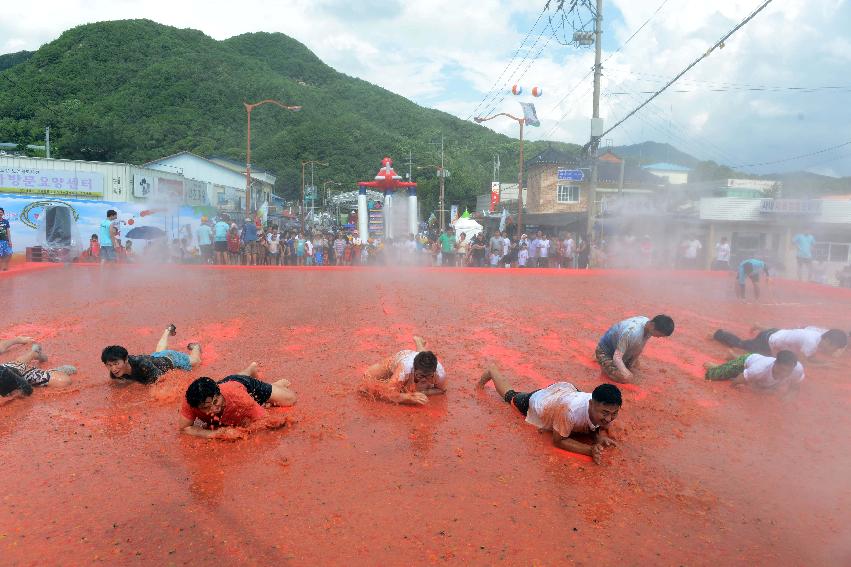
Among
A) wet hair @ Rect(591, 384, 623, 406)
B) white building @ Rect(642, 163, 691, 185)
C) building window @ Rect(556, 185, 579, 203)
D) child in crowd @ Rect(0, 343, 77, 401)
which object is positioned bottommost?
child in crowd @ Rect(0, 343, 77, 401)

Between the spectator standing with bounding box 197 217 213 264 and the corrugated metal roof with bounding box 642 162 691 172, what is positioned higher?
the corrugated metal roof with bounding box 642 162 691 172

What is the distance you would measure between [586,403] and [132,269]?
47.0ft

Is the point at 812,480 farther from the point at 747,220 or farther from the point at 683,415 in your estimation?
the point at 747,220

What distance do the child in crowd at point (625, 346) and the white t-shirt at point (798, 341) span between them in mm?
2355

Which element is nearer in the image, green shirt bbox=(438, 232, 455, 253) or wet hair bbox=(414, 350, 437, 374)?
wet hair bbox=(414, 350, 437, 374)

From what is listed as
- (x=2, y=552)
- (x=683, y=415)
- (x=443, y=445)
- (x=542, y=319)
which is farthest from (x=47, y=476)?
(x=542, y=319)

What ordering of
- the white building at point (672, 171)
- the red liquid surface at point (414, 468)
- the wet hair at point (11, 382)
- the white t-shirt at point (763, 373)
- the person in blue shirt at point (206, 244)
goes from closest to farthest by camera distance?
the red liquid surface at point (414, 468) → the wet hair at point (11, 382) → the white t-shirt at point (763, 373) → the person in blue shirt at point (206, 244) → the white building at point (672, 171)

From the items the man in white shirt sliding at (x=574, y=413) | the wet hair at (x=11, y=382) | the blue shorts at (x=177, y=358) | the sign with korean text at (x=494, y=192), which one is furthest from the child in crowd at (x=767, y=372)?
the sign with korean text at (x=494, y=192)

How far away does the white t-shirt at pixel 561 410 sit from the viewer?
504cm

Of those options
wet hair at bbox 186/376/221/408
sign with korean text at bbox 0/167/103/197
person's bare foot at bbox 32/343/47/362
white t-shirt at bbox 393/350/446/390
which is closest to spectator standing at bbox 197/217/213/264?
sign with korean text at bbox 0/167/103/197

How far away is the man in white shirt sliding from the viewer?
15.6ft

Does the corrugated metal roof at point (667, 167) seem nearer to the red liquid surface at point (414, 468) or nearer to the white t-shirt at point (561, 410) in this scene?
the red liquid surface at point (414, 468)

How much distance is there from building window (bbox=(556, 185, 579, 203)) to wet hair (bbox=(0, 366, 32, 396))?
135 ft

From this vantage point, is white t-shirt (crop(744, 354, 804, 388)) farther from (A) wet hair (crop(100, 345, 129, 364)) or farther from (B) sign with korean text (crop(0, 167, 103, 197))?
(B) sign with korean text (crop(0, 167, 103, 197))
